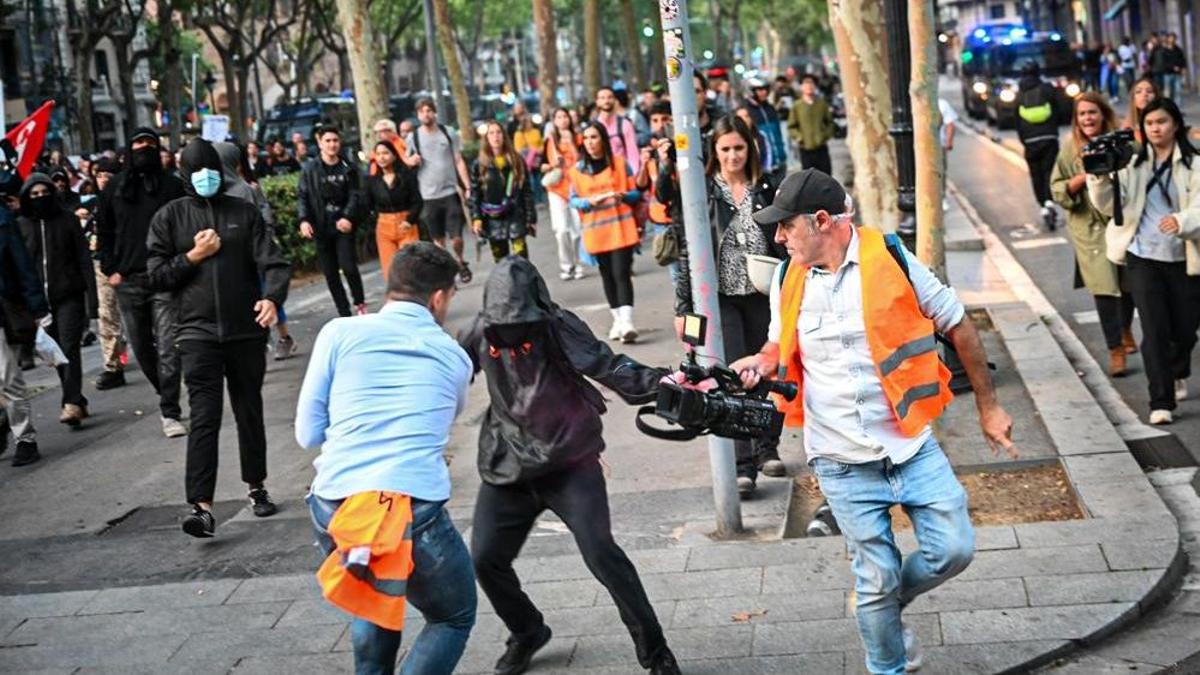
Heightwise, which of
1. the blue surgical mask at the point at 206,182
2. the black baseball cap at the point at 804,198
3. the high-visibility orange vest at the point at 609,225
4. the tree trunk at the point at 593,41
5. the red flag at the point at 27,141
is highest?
the tree trunk at the point at 593,41

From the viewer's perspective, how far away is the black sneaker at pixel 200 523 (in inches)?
312

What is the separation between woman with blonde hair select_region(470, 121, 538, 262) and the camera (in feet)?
47.8

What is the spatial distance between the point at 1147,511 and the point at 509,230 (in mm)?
8403

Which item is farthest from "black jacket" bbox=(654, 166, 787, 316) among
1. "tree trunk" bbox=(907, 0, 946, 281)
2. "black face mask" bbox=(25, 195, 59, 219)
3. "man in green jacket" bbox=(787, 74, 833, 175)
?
"man in green jacket" bbox=(787, 74, 833, 175)

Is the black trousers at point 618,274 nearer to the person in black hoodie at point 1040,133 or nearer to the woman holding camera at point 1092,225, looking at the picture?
the woman holding camera at point 1092,225

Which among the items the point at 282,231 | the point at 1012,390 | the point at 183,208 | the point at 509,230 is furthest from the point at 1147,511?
the point at 282,231

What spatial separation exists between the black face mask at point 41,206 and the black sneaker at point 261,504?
12.9 ft

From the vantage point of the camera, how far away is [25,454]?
10.6m

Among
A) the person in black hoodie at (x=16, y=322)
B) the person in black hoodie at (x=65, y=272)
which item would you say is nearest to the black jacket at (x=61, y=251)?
the person in black hoodie at (x=65, y=272)

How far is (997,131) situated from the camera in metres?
40.3

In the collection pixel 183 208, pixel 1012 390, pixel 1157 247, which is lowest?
pixel 1012 390

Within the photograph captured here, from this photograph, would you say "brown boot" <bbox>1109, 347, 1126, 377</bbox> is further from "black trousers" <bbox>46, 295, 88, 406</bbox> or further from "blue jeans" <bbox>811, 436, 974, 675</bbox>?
"black trousers" <bbox>46, 295, 88, 406</bbox>

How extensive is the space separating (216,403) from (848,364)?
4.06 meters

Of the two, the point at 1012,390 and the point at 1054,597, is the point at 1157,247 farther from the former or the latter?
the point at 1054,597
